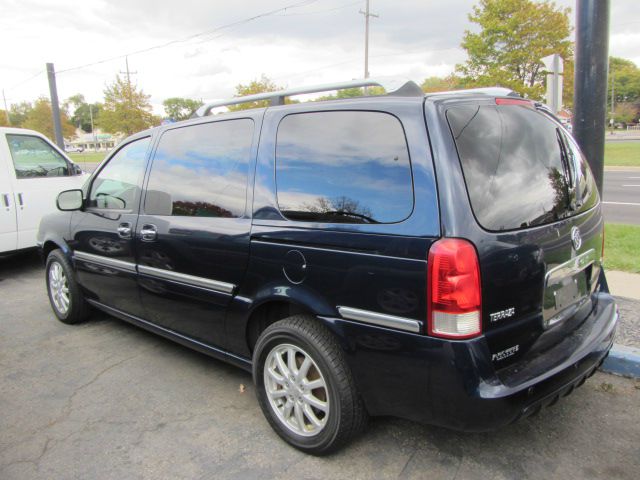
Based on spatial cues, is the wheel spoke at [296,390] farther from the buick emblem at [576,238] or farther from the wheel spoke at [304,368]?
the buick emblem at [576,238]

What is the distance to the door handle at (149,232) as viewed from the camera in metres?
3.46

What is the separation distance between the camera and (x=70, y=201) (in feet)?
14.2

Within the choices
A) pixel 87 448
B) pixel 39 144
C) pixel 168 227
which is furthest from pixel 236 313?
pixel 39 144

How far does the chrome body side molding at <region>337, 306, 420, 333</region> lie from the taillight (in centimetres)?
12

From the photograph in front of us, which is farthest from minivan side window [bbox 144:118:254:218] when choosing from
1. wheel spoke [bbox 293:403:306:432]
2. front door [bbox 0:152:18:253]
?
front door [bbox 0:152:18:253]

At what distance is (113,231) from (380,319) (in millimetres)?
2529

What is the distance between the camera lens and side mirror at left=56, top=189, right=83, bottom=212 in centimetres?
431

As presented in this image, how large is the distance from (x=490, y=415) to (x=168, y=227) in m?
2.30

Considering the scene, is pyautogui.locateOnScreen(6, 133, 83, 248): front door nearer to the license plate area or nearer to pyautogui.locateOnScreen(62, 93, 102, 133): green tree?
the license plate area

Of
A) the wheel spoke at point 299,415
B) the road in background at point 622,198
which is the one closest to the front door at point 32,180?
the wheel spoke at point 299,415

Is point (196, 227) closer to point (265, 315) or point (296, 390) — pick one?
point (265, 315)

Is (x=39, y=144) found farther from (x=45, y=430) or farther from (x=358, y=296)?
(x=358, y=296)

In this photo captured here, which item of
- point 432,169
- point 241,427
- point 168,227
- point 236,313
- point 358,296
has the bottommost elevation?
point 241,427

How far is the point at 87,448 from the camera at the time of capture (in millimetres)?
2805
